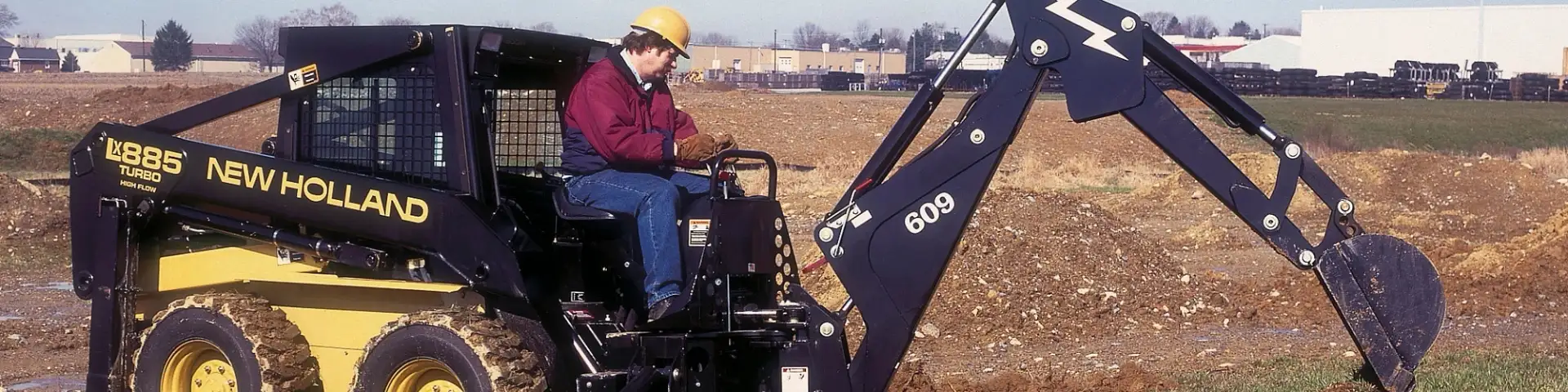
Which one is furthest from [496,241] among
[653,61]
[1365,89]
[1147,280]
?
[1365,89]

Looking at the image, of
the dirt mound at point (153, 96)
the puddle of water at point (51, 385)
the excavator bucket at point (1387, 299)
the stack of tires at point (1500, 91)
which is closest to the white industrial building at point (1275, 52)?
the stack of tires at point (1500, 91)

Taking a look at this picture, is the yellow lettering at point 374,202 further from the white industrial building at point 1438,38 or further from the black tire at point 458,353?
the white industrial building at point 1438,38

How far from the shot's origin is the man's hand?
7047 millimetres

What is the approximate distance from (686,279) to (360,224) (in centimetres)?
138

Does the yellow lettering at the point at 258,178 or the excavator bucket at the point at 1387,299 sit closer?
the excavator bucket at the point at 1387,299

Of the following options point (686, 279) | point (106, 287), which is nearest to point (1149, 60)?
point (686, 279)

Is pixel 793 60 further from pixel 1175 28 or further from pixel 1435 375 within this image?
pixel 1435 375

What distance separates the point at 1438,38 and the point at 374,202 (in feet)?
298

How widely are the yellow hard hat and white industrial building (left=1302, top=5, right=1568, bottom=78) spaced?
86.2 m

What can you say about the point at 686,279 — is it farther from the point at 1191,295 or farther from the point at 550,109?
the point at 1191,295

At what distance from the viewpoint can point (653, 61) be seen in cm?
715

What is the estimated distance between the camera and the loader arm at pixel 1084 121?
6758 millimetres

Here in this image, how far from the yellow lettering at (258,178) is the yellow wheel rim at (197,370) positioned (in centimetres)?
75

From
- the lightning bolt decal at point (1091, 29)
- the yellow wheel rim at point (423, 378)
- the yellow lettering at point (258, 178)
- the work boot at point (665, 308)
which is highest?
the lightning bolt decal at point (1091, 29)
